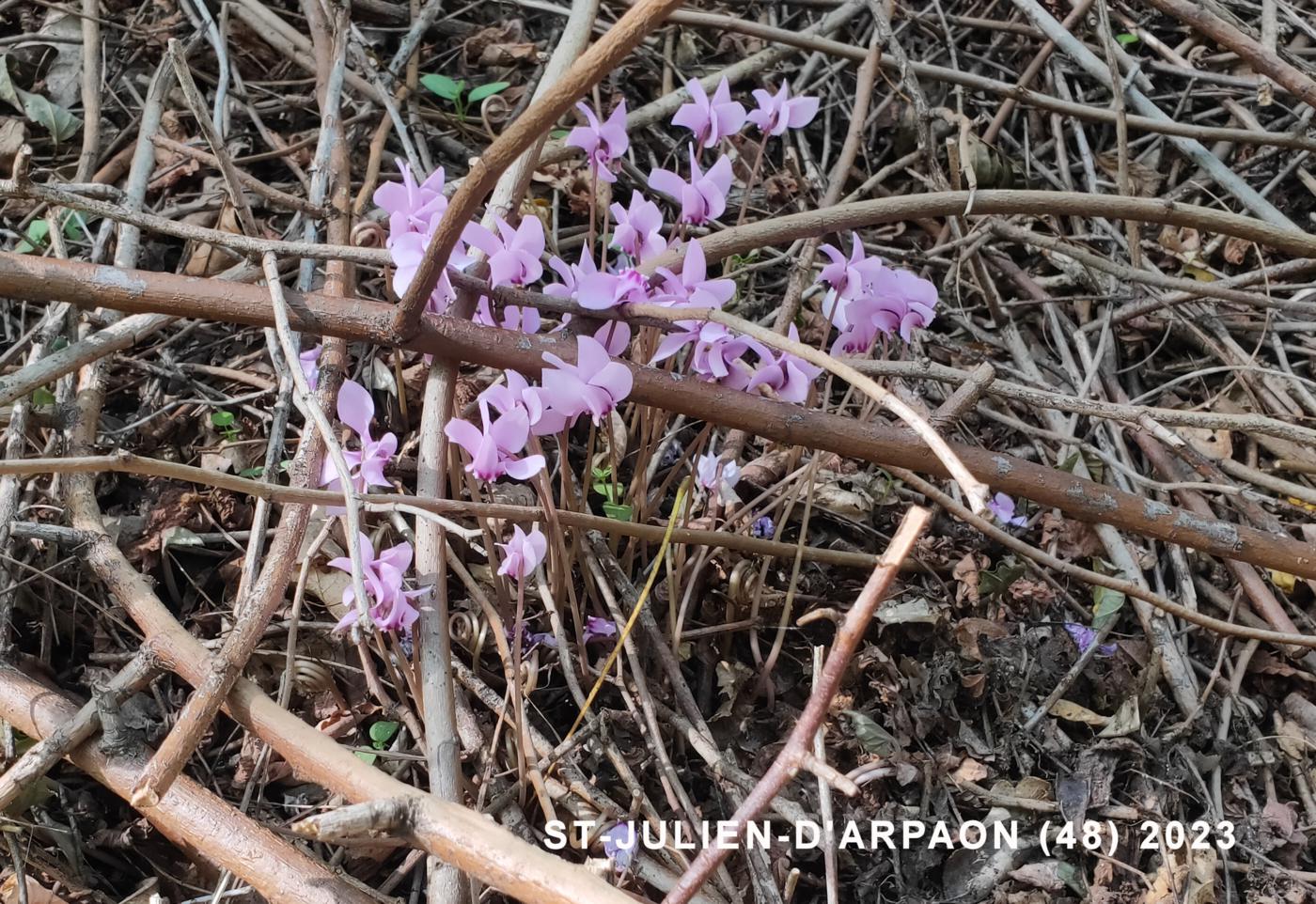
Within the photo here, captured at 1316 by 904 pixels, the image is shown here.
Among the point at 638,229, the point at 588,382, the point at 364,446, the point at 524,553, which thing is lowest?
the point at 524,553

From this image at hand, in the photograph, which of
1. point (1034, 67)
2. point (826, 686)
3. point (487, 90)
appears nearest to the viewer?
point (826, 686)

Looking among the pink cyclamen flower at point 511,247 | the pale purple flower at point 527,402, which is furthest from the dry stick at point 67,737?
the pink cyclamen flower at point 511,247

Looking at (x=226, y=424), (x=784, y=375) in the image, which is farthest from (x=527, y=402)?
(x=226, y=424)

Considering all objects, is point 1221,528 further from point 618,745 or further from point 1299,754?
point 618,745

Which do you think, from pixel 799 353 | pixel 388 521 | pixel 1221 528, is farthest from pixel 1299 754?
pixel 388 521

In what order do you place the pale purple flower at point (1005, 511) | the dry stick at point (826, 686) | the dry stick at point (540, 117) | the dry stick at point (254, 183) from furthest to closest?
the pale purple flower at point (1005, 511)
the dry stick at point (254, 183)
the dry stick at point (540, 117)
the dry stick at point (826, 686)

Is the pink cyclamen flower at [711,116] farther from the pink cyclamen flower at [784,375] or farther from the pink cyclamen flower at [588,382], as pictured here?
the pink cyclamen flower at [588,382]

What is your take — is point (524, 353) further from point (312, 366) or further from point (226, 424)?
point (226, 424)
